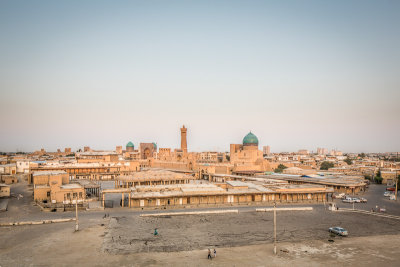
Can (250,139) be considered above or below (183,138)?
below

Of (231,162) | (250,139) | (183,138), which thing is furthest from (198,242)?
(183,138)

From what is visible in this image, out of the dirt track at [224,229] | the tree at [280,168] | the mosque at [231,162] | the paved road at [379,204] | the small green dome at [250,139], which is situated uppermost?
the small green dome at [250,139]

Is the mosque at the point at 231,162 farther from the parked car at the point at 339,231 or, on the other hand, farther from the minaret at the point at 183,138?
the parked car at the point at 339,231

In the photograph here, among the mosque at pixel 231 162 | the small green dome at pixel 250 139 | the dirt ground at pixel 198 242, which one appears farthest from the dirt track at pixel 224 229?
the small green dome at pixel 250 139

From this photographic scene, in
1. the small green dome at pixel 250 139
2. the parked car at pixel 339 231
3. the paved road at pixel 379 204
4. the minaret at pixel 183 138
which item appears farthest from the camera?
the minaret at pixel 183 138

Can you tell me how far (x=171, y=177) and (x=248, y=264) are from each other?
2101 inches

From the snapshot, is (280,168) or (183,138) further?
(183,138)

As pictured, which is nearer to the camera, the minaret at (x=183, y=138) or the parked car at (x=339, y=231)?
the parked car at (x=339, y=231)

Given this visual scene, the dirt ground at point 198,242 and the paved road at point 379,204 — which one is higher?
the dirt ground at point 198,242

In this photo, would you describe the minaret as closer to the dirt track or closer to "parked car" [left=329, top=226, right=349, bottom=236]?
the dirt track

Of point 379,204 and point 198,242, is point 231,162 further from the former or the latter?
point 198,242

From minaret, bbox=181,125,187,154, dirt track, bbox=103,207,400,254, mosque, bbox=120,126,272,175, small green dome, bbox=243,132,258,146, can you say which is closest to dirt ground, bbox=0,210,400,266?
dirt track, bbox=103,207,400,254

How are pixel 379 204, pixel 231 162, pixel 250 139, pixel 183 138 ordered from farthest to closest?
pixel 183 138 → pixel 250 139 → pixel 231 162 → pixel 379 204

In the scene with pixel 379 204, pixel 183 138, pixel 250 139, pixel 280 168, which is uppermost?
pixel 183 138
